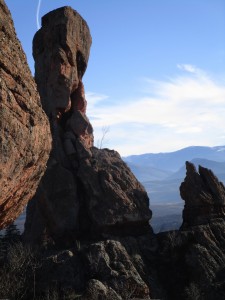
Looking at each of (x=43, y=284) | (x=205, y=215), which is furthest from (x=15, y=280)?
(x=205, y=215)

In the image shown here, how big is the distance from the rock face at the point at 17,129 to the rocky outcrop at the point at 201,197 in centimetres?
3546

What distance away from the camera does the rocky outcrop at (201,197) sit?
162ft

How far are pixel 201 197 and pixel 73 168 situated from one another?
16.4 meters

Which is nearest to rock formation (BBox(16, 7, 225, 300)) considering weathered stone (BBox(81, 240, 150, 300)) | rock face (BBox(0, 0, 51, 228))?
weathered stone (BBox(81, 240, 150, 300))

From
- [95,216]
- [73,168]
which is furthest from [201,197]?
[73,168]

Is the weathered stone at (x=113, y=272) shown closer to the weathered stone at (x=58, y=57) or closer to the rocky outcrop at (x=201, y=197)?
the rocky outcrop at (x=201, y=197)

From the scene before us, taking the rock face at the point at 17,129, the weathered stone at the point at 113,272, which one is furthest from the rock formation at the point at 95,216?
the rock face at the point at 17,129

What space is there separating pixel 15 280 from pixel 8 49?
87.3 feet

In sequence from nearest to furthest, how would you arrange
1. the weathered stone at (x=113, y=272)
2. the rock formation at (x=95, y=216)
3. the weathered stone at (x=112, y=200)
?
1. the weathered stone at (x=113, y=272)
2. the rock formation at (x=95, y=216)
3. the weathered stone at (x=112, y=200)

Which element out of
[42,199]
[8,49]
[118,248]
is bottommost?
[118,248]

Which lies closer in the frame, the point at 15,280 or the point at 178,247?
the point at 15,280

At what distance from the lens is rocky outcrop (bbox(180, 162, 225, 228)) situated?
162ft

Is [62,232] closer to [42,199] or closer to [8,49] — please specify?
[42,199]

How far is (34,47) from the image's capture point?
54.0 m
